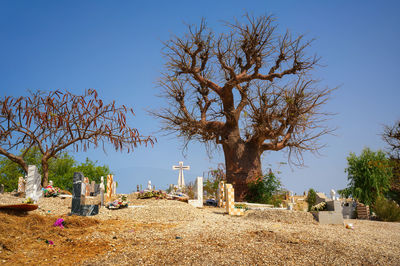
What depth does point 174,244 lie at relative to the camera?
6.16m

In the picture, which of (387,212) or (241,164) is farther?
(241,164)

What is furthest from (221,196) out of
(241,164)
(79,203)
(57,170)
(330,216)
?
(57,170)

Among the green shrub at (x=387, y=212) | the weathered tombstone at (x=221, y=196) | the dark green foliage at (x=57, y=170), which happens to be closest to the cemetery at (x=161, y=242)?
the weathered tombstone at (x=221, y=196)

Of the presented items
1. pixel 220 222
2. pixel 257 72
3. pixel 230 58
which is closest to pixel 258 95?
pixel 257 72

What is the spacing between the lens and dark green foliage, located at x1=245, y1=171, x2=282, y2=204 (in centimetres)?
1551

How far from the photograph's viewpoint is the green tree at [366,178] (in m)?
18.4

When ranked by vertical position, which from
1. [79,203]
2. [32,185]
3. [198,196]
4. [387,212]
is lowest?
[387,212]

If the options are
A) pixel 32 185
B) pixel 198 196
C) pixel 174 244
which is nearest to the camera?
pixel 174 244

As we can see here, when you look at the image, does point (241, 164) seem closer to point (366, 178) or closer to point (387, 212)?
point (387, 212)

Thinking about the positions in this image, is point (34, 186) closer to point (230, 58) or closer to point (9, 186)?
point (230, 58)

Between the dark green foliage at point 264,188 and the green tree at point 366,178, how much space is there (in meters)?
6.21

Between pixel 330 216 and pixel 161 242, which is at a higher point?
pixel 330 216

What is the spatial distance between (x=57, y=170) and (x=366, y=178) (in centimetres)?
2335

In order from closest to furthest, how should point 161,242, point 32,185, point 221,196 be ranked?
point 161,242 < point 32,185 < point 221,196
